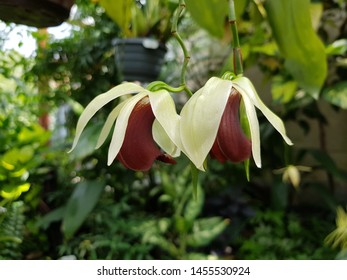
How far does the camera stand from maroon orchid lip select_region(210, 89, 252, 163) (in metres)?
0.31

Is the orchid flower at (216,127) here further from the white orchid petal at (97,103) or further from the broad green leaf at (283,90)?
the broad green leaf at (283,90)

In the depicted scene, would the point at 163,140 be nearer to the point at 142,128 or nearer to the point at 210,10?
the point at 142,128

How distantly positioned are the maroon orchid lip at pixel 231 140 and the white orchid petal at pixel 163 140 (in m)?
0.04

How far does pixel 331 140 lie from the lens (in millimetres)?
1814

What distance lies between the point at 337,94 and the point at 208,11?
868 mm

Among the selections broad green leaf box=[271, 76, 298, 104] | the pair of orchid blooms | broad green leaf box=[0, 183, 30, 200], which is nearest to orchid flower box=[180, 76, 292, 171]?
the pair of orchid blooms

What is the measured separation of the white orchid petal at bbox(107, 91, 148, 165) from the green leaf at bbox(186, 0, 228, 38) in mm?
214

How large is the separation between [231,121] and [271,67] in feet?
3.94

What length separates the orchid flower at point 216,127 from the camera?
310 mm

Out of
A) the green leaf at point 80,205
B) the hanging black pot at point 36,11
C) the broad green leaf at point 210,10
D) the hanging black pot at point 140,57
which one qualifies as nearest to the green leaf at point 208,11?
the broad green leaf at point 210,10

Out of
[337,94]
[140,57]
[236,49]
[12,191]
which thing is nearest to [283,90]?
[337,94]

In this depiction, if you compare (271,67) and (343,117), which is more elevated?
(271,67)

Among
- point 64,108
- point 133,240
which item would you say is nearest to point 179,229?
point 133,240

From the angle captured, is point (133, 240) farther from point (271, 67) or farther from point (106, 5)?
point (106, 5)
